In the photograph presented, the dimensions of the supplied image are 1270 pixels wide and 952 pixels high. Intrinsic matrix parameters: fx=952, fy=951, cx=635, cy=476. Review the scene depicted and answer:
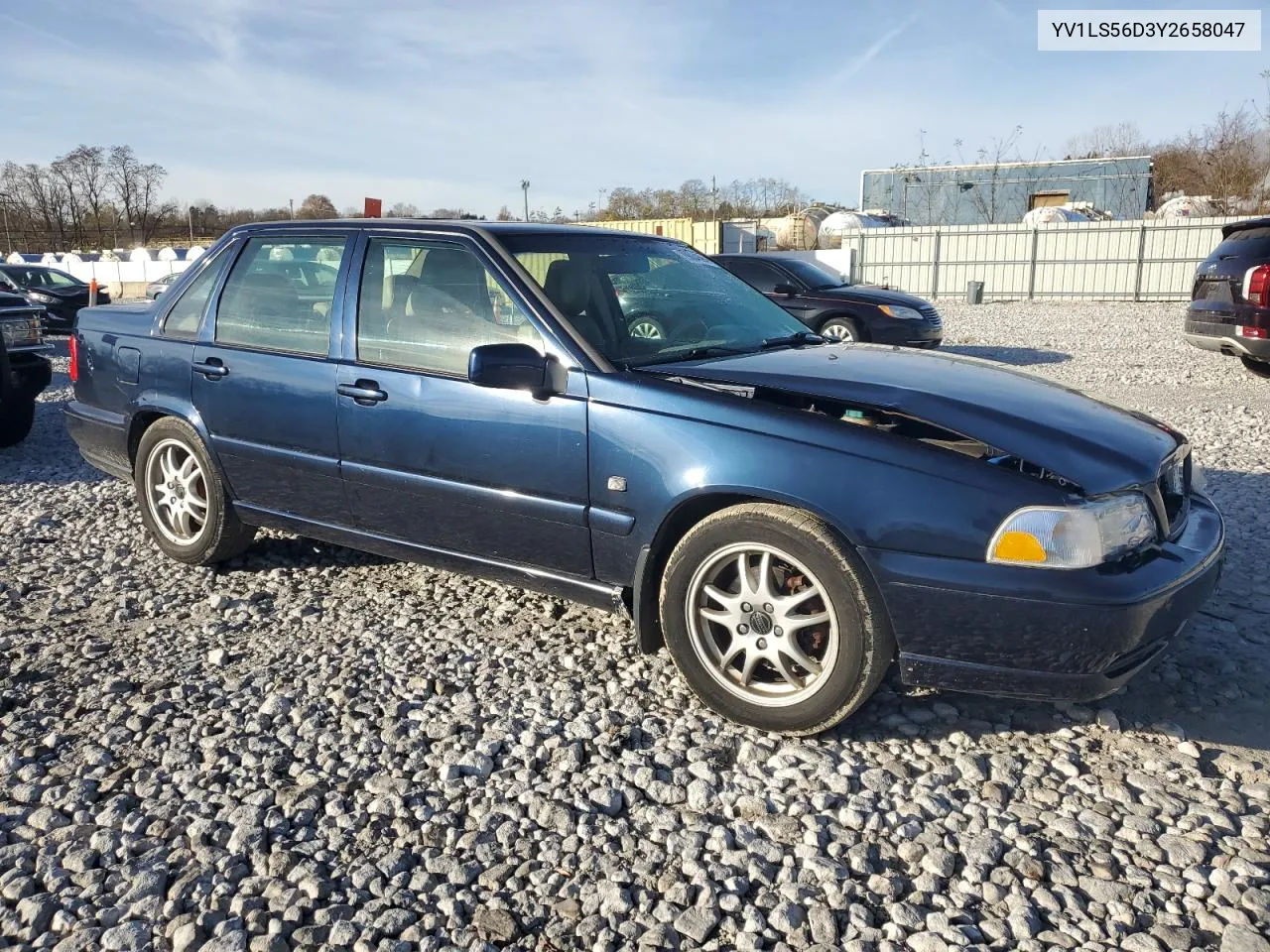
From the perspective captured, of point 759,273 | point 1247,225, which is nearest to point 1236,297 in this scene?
point 1247,225

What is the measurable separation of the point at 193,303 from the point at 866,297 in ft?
31.0

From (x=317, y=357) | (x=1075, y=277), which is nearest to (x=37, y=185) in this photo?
(x=1075, y=277)

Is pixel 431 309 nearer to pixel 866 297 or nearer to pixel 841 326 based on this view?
pixel 841 326

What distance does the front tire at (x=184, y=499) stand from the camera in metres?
4.55

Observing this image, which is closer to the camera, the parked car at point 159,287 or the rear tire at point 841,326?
the parked car at point 159,287

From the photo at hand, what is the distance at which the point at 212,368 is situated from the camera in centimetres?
441

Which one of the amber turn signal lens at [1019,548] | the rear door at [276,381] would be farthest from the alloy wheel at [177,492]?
the amber turn signal lens at [1019,548]

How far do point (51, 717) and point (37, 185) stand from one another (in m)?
63.8

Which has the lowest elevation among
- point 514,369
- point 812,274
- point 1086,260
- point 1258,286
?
point 514,369

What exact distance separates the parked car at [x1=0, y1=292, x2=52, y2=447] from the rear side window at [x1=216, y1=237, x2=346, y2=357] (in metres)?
3.94

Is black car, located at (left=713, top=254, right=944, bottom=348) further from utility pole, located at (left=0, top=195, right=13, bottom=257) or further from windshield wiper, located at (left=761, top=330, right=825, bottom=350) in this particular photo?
utility pole, located at (left=0, top=195, right=13, bottom=257)

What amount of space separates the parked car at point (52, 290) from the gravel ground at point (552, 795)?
16754 millimetres

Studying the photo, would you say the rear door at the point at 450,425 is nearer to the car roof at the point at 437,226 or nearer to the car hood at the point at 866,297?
the car roof at the point at 437,226

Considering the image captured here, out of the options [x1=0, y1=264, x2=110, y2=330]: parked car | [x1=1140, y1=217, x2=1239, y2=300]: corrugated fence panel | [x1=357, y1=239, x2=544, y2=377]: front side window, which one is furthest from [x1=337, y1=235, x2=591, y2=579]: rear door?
[x1=1140, y1=217, x2=1239, y2=300]: corrugated fence panel
